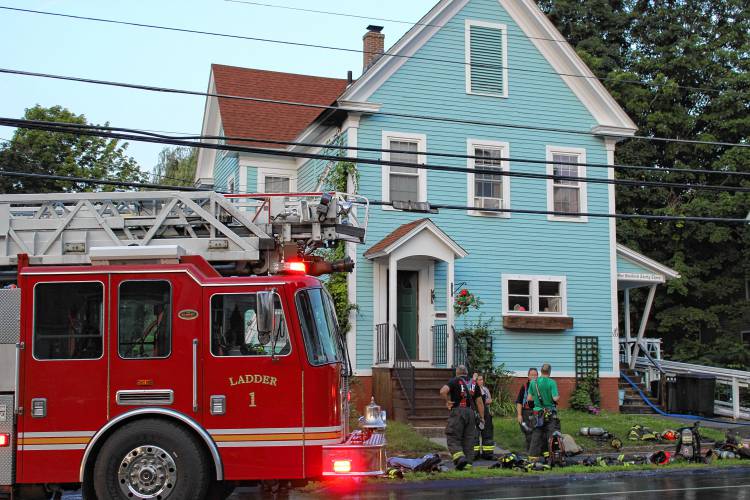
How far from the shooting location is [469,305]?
22.2 meters

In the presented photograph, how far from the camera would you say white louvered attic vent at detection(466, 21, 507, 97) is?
23.4 metres

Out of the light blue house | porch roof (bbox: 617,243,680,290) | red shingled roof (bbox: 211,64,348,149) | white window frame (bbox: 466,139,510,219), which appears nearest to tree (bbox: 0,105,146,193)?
red shingled roof (bbox: 211,64,348,149)

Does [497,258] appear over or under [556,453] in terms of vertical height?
over

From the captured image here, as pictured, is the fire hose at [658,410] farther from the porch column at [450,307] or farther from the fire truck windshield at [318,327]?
the fire truck windshield at [318,327]

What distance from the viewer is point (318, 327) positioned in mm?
10039

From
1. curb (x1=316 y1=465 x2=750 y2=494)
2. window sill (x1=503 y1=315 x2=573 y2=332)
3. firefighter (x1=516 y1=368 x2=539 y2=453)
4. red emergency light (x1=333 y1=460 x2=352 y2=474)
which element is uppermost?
window sill (x1=503 y1=315 x2=573 y2=332)

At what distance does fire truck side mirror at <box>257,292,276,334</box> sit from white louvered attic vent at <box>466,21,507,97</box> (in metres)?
14.9

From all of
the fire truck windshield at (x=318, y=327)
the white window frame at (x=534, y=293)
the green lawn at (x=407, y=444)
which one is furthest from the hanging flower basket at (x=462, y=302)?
the fire truck windshield at (x=318, y=327)

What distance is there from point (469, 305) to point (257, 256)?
12329 millimetres

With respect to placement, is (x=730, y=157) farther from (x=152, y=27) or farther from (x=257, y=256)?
(x=257, y=256)

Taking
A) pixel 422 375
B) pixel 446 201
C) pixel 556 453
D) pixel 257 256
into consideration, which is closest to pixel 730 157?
pixel 446 201

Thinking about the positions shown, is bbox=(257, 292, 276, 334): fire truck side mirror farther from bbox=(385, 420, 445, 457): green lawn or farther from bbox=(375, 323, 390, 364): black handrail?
bbox=(375, 323, 390, 364): black handrail

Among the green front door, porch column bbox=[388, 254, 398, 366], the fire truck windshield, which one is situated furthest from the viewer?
the green front door

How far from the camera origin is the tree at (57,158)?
29.8 m
